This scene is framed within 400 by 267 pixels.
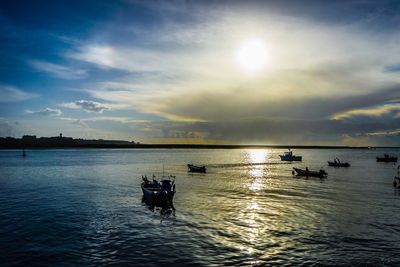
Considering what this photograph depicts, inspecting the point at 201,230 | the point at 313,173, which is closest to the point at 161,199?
the point at 201,230

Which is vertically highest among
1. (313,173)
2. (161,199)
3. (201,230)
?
(313,173)

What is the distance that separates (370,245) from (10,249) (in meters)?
28.6

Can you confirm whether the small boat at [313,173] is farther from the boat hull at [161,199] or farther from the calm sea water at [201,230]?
the boat hull at [161,199]

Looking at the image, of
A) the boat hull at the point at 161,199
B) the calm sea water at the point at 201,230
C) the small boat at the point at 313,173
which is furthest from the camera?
the small boat at the point at 313,173

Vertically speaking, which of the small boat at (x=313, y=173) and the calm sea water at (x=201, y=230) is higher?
the small boat at (x=313, y=173)

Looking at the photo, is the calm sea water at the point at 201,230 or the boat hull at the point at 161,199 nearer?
the calm sea water at the point at 201,230

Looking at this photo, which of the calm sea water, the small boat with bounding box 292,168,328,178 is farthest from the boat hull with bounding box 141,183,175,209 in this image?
the small boat with bounding box 292,168,328,178

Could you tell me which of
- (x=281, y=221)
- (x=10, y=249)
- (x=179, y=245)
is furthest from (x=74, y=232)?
(x=281, y=221)

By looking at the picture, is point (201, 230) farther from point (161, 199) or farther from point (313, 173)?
point (313, 173)

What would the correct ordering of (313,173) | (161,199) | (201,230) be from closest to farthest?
(201,230) → (161,199) → (313,173)

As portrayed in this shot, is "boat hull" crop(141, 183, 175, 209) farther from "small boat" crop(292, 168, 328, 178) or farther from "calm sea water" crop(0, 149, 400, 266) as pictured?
"small boat" crop(292, 168, 328, 178)

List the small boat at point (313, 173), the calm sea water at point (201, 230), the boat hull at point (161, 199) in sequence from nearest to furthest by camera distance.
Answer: the calm sea water at point (201, 230) → the boat hull at point (161, 199) → the small boat at point (313, 173)

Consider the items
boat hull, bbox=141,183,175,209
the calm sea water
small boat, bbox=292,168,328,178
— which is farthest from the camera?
small boat, bbox=292,168,328,178

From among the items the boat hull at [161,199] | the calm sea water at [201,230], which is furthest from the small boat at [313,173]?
the boat hull at [161,199]
